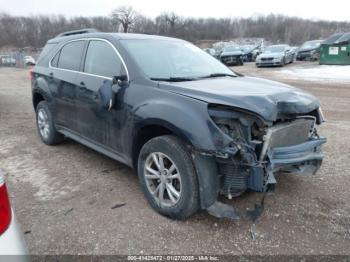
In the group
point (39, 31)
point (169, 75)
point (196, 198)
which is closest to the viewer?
point (196, 198)

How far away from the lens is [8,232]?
59.8 inches

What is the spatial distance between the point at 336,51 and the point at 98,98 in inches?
809

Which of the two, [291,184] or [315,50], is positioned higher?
[315,50]

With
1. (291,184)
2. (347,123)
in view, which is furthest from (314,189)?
(347,123)

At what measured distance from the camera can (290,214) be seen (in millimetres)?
3096

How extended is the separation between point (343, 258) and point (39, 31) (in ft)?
305

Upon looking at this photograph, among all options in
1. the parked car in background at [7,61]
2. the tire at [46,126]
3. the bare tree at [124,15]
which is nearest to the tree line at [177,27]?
the bare tree at [124,15]

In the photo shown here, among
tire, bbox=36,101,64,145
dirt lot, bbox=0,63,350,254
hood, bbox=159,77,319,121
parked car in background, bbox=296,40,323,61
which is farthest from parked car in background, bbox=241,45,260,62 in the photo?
hood, bbox=159,77,319,121

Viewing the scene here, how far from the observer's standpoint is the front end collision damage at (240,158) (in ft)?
8.28

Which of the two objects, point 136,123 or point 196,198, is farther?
point 136,123

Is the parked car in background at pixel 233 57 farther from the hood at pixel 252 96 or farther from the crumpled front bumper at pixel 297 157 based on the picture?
the crumpled front bumper at pixel 297 157

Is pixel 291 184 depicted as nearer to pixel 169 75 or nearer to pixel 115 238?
pixel 169 75

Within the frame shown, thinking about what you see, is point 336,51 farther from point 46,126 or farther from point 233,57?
point 46,126

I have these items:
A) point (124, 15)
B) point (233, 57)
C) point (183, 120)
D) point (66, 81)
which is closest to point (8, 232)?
point (183, 120)
